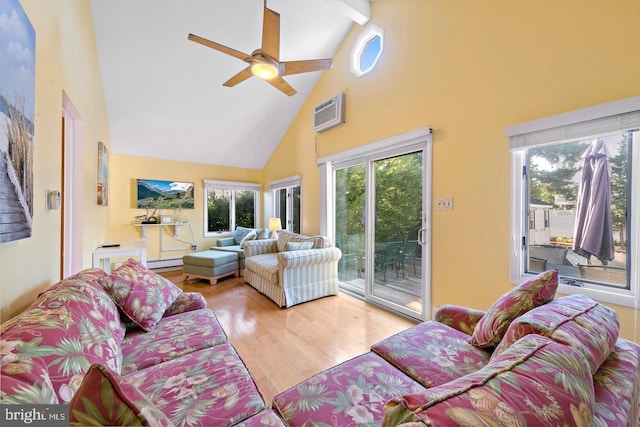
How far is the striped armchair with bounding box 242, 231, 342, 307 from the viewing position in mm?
3004

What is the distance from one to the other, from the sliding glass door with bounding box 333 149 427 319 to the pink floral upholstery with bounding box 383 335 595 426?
2.08m

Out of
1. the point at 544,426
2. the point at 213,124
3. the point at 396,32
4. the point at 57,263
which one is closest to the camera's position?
the point at 544,426

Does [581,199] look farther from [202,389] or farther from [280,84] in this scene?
[280,84]

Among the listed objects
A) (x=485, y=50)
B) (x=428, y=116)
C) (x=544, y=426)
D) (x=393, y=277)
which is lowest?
(x=393, y=277)

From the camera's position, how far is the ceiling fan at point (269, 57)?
1.93 meters

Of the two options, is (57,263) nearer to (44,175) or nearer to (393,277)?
(44,175)

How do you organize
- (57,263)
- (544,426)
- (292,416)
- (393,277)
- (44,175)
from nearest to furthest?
1. (544,426)
2. (292,416)
3. (44,175)
4. (57,263)
5. (393,277)

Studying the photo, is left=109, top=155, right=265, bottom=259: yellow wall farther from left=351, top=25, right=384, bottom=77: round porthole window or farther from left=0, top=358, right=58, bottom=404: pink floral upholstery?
left=0, top=358, right=58, bottom=404: pink floral upholstery

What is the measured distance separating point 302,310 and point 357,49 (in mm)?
3569

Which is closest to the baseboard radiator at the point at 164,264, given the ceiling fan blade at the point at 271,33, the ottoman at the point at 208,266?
the ottoman at the point at 208,266

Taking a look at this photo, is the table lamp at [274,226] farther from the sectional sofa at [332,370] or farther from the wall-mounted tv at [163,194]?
the sectional sofa at [332,370]

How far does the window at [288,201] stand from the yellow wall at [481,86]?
7.00ft

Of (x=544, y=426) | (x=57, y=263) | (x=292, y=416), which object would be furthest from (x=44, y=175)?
(x=544, y=426)

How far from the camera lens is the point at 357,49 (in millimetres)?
3330
